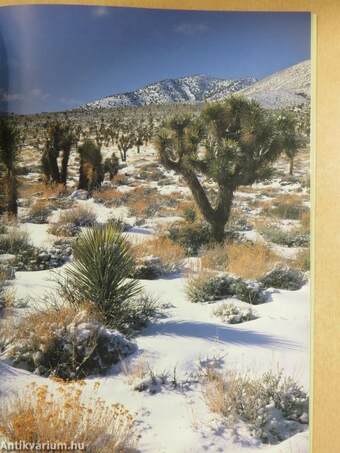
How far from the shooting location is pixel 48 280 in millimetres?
3623

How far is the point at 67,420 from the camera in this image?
135 inches

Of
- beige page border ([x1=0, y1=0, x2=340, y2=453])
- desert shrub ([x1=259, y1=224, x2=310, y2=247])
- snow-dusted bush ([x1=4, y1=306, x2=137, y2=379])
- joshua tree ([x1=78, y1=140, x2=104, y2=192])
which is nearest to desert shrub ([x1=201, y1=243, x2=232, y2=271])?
desert shrub ([x1=259, y1=224, x2=310, y2=247])

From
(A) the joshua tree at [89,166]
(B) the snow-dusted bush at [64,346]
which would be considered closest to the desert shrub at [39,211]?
(A) the joshua tree at [89,166]

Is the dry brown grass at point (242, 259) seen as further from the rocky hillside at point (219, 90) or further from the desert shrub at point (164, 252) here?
the rocky hillside at point (219, 90)

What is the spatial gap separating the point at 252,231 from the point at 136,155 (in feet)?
2.67

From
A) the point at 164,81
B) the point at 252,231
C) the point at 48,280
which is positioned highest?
the point at 164,81

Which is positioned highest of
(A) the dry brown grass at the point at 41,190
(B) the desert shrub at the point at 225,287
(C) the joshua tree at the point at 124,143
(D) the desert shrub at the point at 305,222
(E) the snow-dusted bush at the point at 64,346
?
(C) the joshua tree at the point at 124,143

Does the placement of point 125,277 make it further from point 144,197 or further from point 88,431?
point 88,431

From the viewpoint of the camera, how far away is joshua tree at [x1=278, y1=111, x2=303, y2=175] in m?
3.67

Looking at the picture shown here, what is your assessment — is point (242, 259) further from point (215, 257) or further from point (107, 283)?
point (107, 283)

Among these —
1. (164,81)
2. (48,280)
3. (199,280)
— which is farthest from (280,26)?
(48,280)

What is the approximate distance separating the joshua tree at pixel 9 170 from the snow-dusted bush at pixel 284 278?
4.95ft

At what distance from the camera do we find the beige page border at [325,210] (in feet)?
11.7

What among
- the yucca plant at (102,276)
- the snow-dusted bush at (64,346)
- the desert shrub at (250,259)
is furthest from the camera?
the desert shrub at (250,259)
